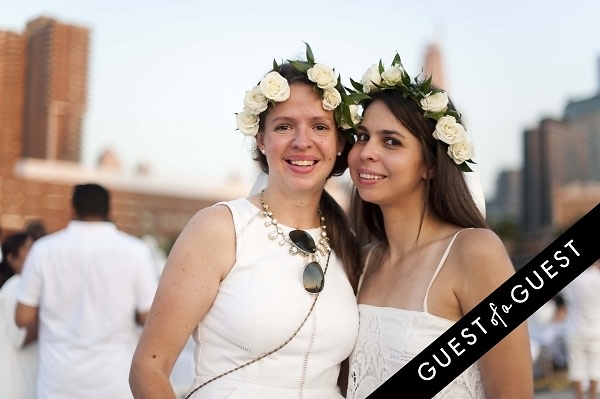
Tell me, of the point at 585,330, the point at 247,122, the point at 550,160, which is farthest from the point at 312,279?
the point at 550,160

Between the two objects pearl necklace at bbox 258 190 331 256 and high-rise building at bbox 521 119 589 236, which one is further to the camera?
high-rise building at bbox 521 119 589 236

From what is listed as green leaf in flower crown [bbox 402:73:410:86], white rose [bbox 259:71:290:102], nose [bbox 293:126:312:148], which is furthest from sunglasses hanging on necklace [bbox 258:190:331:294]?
green leaf in flower crown [bbox 402:73:410:86]

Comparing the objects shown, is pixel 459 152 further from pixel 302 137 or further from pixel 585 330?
pixel 585 330

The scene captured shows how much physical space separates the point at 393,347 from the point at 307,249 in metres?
0.47

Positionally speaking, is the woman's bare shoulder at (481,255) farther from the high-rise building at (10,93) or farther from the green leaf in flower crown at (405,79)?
the high-rise building at (10,93)

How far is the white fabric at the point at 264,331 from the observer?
7.39 feet

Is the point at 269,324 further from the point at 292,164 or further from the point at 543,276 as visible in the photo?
the point at 543,276

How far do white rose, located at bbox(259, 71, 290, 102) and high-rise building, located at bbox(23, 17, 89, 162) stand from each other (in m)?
28.6

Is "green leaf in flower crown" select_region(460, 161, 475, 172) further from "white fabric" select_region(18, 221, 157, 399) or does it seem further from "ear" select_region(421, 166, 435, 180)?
"white fabric" select_region(18, 221, 157, 399)

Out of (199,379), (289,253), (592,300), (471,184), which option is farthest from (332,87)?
(592,300)

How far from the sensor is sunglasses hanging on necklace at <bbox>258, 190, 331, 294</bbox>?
2393 mm

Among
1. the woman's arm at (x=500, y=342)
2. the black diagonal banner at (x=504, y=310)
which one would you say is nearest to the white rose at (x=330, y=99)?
the woman's arm at (x=500, y=342)

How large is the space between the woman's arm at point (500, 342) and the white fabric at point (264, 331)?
0.47 metres

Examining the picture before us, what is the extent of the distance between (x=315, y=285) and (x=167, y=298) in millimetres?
512
